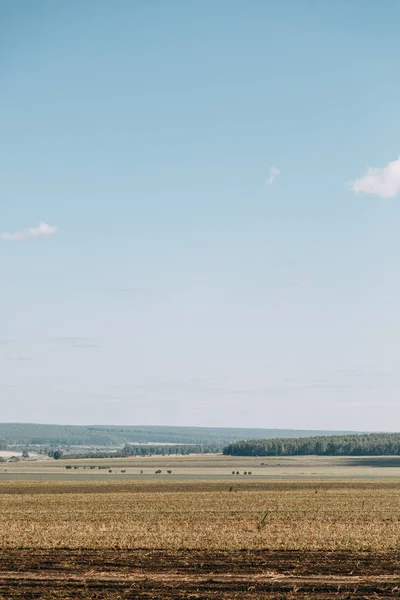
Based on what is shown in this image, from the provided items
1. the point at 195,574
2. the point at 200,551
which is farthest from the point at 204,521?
the point at 195,574

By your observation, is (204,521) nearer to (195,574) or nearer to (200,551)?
(200,551)

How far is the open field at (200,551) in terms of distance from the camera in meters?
21.9

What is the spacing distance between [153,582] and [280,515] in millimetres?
22353

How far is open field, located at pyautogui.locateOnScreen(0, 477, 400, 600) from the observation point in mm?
21938

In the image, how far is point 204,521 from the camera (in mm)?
40406

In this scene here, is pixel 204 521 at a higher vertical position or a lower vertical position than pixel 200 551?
lower

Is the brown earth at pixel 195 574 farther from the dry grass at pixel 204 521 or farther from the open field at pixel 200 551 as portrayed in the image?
the dry grass at pixel 204 521

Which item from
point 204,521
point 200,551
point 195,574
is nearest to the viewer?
point 195,574

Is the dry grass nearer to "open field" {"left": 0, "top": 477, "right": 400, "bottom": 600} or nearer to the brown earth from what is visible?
"open field" {"left": 0, "top": 477, "right": 400, "bottom": 600}

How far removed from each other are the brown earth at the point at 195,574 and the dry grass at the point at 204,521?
235 centimetres

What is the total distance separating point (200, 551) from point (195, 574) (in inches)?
197

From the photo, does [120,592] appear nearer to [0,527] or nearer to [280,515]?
[0,527]

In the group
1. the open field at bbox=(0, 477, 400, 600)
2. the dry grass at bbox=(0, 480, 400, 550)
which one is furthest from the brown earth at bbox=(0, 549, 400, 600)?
the dry grass at bbox=(0, 480, 400, 550)

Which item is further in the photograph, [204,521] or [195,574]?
[204,521]
